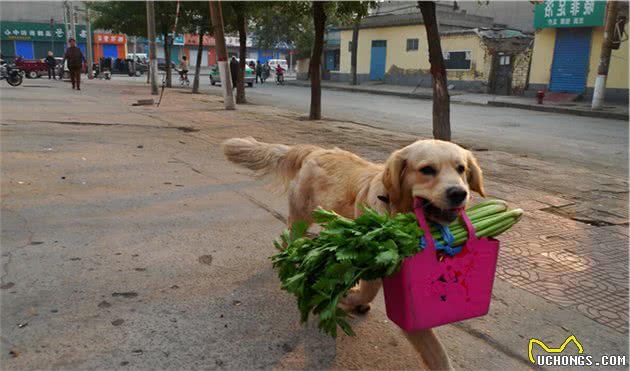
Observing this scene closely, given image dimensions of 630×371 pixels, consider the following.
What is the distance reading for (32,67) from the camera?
3325 cm

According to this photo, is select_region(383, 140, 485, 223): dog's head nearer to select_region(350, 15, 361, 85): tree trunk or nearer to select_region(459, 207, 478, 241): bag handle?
select_region(459, 207, 478, 241): bag handle

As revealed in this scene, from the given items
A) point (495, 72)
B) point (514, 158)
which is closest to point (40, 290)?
point (514, 158)

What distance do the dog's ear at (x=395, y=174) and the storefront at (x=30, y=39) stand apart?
5710 cm

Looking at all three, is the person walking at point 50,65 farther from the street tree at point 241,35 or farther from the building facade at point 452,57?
the building facade at point 452,57

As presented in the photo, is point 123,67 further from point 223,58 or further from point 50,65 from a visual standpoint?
point 223,58

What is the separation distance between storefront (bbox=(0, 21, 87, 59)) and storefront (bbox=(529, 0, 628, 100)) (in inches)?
1815

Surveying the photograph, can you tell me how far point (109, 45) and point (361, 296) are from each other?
206 ft

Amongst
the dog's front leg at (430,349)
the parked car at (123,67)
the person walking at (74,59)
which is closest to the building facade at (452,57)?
the parked car at (123,67)

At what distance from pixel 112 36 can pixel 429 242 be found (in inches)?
2487

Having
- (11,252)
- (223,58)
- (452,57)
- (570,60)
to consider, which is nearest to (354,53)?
(452,57)

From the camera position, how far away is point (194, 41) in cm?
7119

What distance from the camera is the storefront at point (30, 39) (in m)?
51.5

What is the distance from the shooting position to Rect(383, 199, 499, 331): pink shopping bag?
217cm

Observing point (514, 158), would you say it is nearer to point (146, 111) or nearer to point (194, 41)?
point (146, 111)
